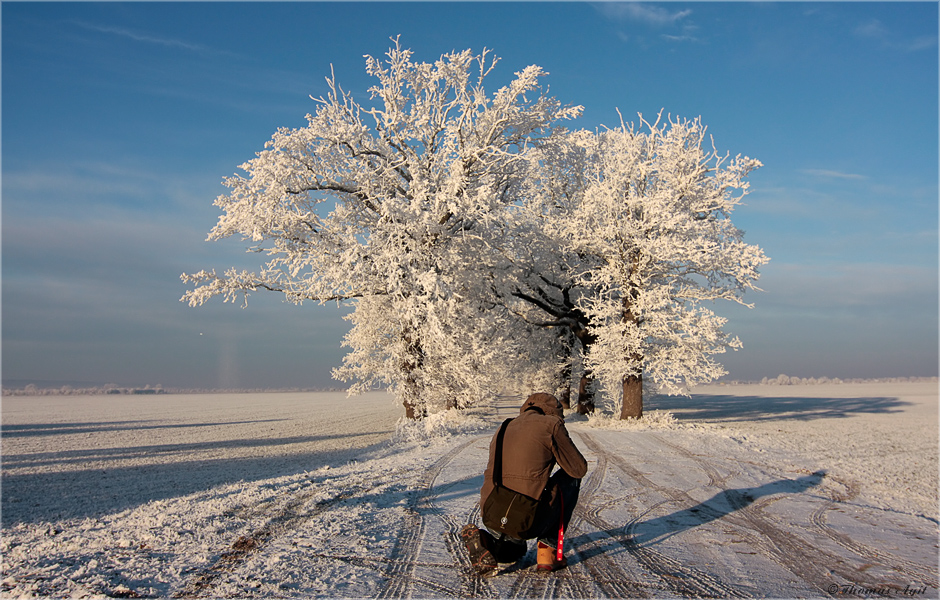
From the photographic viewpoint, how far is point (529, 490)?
4680 mm

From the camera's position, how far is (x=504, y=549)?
4875 mm

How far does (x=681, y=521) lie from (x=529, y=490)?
3.46 m

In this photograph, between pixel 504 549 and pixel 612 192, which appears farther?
pixel 612 192

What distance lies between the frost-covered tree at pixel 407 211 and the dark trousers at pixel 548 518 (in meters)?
11.3

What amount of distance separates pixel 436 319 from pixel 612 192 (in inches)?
343

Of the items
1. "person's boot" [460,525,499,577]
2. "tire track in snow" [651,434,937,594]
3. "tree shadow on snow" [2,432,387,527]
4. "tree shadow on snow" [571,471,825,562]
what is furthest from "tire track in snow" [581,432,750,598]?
"tree shadow on snow" [2,432,387,527]

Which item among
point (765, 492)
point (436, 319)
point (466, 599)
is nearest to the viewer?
point (466, 599)

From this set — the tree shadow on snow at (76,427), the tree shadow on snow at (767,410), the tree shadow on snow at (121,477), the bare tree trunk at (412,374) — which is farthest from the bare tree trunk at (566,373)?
the tree shadow on snow at (76,427)

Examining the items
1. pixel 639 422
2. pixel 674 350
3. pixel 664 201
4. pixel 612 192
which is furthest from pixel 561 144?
pixel 639 422

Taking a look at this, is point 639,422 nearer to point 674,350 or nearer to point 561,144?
point 674,350

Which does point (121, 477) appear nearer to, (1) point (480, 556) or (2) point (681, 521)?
(1) point (480, 556)

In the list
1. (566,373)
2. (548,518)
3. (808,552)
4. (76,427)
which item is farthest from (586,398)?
(76,427)

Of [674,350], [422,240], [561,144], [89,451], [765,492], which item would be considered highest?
[561,144]

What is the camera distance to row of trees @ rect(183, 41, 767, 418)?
54.1 feet
